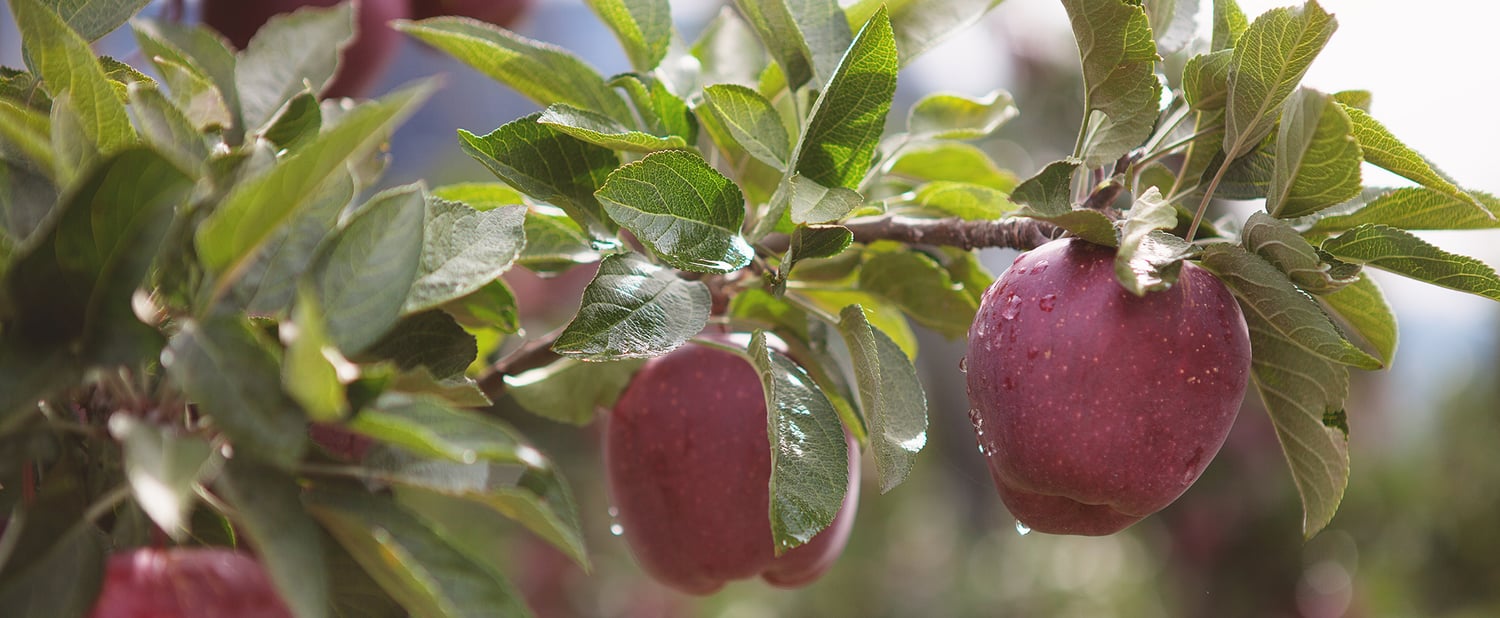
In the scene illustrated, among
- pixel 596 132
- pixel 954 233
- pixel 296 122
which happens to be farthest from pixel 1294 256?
pixel 296 122

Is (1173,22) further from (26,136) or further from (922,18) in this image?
(26,136)

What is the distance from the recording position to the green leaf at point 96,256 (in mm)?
267

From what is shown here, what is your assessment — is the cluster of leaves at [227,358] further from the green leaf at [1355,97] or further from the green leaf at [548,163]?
the green leaf at [1355,97]

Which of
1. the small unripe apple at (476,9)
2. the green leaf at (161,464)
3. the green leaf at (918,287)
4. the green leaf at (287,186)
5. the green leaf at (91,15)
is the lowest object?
the small unripe apple at (476,9)

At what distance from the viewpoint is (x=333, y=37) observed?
1.49ft

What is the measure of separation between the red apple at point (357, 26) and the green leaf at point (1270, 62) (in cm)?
51

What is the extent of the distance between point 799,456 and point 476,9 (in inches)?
23.1

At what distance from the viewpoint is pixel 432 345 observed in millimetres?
367

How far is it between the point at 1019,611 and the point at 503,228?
1935mm

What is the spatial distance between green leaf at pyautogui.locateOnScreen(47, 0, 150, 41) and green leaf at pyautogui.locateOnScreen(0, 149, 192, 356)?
14 centimetres

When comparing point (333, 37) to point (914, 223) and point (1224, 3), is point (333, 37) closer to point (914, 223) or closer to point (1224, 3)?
point (914, 223)

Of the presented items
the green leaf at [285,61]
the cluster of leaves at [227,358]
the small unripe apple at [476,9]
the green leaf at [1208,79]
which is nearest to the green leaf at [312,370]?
the cluster of leaves at [227,358]

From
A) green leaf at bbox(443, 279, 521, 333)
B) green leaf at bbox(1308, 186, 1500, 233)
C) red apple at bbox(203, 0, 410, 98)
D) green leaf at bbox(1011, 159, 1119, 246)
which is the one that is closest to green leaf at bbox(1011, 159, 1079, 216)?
green leaf at bbox(1011, 159, 1119, 246)

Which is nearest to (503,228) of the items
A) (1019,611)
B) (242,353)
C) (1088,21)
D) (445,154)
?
(242,353)
